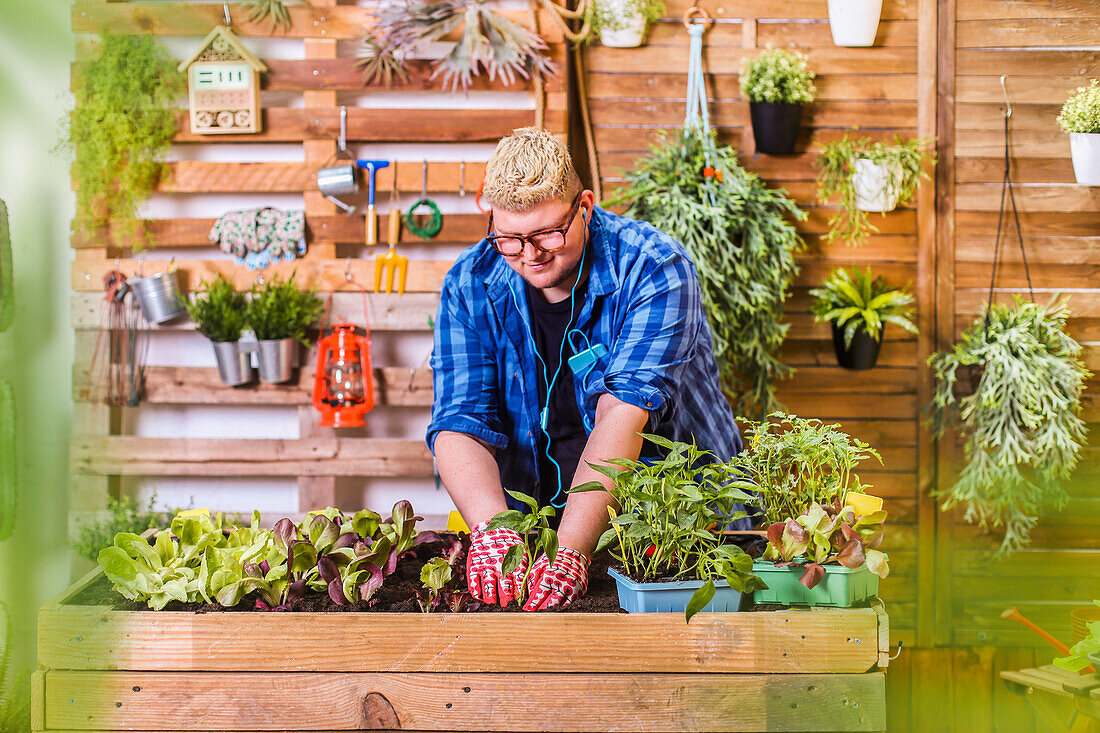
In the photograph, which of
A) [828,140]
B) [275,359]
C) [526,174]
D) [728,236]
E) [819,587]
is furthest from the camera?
Result: [828,140]

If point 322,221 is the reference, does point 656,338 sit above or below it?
below

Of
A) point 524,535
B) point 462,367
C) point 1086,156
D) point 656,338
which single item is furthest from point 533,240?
point 1086,156

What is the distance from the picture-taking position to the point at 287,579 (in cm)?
107

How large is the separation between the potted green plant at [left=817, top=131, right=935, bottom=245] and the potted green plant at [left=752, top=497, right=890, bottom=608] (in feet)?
7.15

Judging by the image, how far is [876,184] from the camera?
9.74ft

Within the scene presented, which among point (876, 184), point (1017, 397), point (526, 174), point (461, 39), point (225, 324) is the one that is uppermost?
point (461, 39)

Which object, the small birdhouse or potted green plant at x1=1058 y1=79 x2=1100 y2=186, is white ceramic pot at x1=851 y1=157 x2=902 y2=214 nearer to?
potted green plant at x1=1058 y1=79 x2=1100 y2=186

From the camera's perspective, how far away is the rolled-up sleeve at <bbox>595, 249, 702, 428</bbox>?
1417mm

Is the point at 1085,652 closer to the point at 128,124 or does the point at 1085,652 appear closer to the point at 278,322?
the point at 278,322

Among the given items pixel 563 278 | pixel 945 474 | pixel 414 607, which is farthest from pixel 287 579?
pixel 945 474

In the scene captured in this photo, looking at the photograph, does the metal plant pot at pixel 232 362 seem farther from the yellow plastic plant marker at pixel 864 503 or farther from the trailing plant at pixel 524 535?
the yellow plastic plant marker at pixel 864 503

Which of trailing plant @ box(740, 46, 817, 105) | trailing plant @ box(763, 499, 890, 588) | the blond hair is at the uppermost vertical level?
trailing plant @ box(740, 46, 817, 105)

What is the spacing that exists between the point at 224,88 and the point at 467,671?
256cm

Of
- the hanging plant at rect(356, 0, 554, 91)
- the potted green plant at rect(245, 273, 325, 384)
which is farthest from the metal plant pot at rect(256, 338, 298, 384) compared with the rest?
the hanging plant at rect(356, 0, 554, 91)
